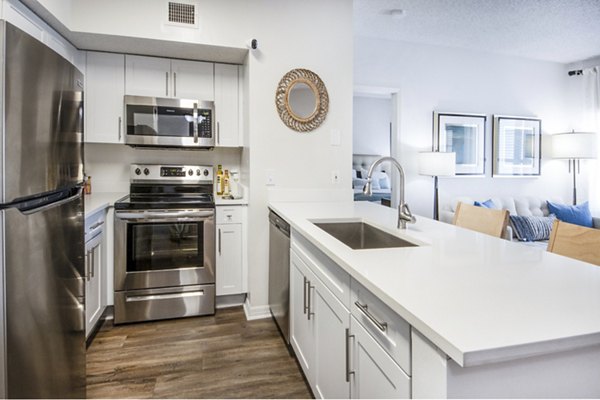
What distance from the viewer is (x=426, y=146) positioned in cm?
457

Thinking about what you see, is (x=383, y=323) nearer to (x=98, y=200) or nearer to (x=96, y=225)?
(x=96, y=225)

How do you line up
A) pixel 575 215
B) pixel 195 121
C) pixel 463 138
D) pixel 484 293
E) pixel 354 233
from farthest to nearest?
pixel 463 138, pixel 575 215, pixel 195 121, pixel 354 233, pixel 484 293

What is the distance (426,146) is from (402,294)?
3.96m

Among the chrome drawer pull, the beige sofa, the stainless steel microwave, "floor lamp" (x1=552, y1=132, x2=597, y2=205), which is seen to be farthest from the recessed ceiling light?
the chrome drawer pull

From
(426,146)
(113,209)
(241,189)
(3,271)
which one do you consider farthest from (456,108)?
(3,271)

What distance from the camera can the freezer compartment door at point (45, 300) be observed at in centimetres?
106

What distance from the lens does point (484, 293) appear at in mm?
954

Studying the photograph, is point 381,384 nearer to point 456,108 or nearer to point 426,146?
point 426,146

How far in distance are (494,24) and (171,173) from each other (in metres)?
3.50

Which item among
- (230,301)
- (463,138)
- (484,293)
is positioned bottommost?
(230,301)

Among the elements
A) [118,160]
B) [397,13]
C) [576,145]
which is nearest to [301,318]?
[118,160]

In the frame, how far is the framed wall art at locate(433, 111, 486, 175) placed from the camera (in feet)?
15.0

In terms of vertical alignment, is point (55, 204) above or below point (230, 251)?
above

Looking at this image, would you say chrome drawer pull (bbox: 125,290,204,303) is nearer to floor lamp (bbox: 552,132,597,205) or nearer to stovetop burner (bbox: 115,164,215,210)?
stovetop burner (bbox: 115,164,215,210)
